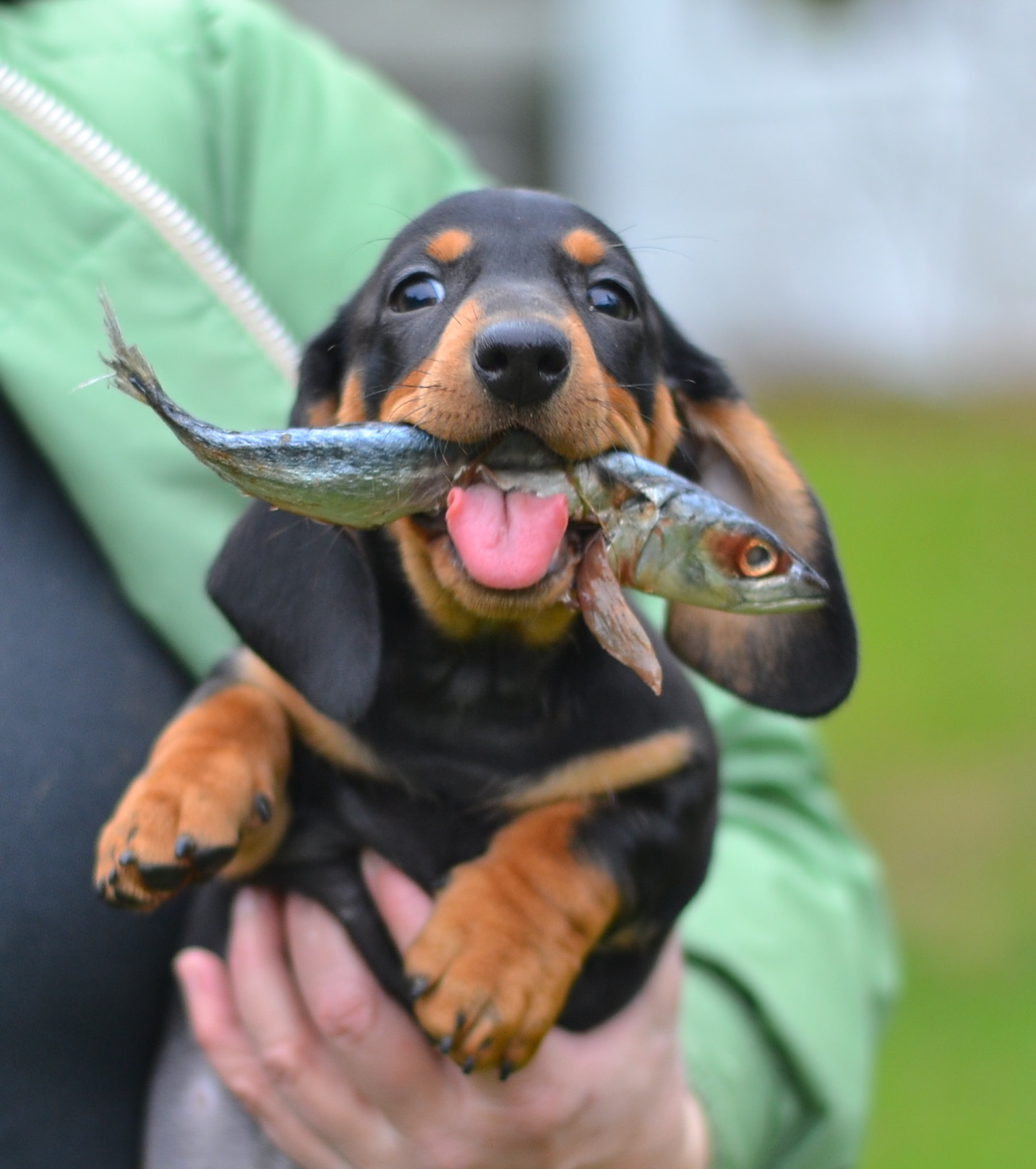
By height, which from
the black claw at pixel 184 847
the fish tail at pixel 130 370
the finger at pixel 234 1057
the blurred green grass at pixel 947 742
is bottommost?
the blurred green grass at pixel 947 742

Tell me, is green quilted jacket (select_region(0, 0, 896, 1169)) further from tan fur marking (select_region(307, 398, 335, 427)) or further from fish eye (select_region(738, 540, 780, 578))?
fish eye (select_region(738, 540, 780, 578))

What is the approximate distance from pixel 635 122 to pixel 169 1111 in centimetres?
1305

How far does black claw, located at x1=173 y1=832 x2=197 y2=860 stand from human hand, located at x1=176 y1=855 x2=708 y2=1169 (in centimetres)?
32

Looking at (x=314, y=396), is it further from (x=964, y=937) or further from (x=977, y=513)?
(x=977, y=513)

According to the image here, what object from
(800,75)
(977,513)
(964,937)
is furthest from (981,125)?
(964,937)

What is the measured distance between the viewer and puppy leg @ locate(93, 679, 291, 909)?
6.45 ft

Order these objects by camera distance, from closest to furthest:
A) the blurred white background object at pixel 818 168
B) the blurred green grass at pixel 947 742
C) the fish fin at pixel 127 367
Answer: the fish fin at pixel 127 367
the blurred green grass at pixel 947 742
the blurred white background object at pixel 818 168

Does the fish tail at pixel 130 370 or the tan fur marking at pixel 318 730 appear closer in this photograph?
the fish tail at pixel 130 370

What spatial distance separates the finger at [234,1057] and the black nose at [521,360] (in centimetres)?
94

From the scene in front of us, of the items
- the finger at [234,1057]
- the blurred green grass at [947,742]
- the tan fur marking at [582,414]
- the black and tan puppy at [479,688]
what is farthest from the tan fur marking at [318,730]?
the blurred green grass at [947,742]

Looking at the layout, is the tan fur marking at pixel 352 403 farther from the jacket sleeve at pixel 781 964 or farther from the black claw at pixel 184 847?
the jacket sleeve at pixel 781 964

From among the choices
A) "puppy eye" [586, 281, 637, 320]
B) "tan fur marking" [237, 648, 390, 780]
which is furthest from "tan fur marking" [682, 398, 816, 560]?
"tan fur marking" [237, 648, 390, 780]

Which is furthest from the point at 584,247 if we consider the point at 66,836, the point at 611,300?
the point at 66,836

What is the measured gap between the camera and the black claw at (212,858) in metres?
1.99
